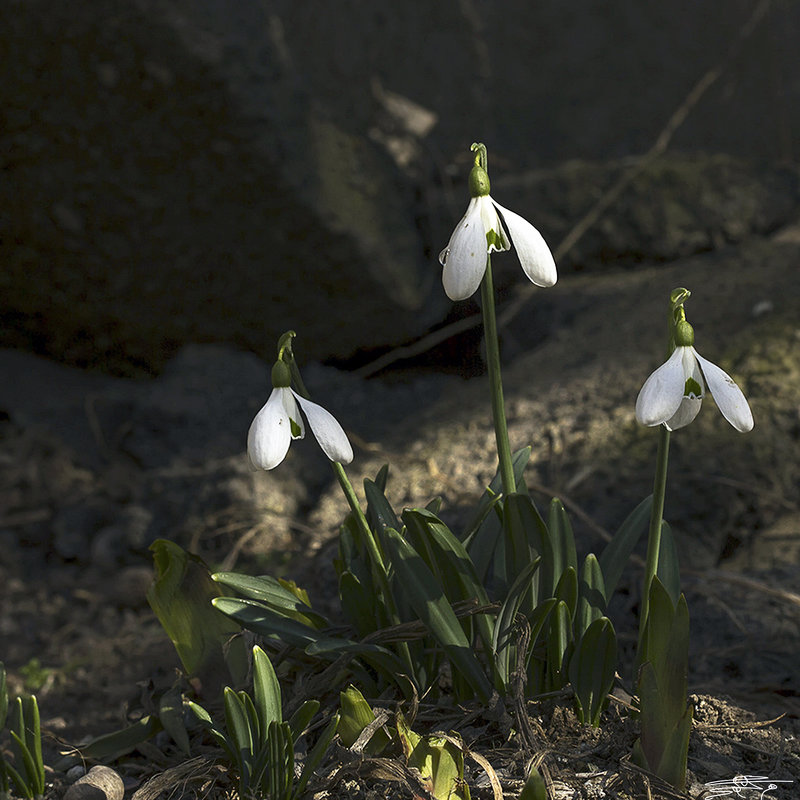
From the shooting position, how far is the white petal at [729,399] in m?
1.01

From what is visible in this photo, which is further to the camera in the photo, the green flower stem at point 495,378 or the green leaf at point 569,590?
the green leaf at point 569,590

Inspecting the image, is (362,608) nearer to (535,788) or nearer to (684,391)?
(535,788)

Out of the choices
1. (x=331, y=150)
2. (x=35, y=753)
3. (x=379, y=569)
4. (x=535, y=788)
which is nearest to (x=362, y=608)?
(x=379, y=569)

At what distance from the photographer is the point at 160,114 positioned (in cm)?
266

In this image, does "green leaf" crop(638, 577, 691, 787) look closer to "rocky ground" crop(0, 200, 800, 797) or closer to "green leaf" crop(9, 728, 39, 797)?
"rocky ground" crop(0, 200, 800, 797)

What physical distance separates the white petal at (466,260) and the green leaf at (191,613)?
2.28 ft

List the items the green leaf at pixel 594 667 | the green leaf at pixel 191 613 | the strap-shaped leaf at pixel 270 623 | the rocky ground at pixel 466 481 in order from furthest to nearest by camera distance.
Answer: the rocky ground at pixel 466 481, the green leaf at pixel 191 613, the strap-shaped leaf at pixel 270 623, the green leaf at pixel 594 667

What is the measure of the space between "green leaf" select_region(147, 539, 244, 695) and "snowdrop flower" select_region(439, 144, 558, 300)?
70cm

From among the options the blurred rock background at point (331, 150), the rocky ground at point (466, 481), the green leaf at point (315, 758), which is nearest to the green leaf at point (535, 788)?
the rocky ground at point (466, 481)

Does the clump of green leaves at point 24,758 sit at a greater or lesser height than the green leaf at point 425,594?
lesser

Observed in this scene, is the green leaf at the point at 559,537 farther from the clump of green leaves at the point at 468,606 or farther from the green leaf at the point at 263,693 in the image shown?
the green leaf at the point at 263,693

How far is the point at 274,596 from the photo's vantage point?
1.33m

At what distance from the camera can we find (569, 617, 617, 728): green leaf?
119cm

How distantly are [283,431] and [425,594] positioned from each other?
31 cm
